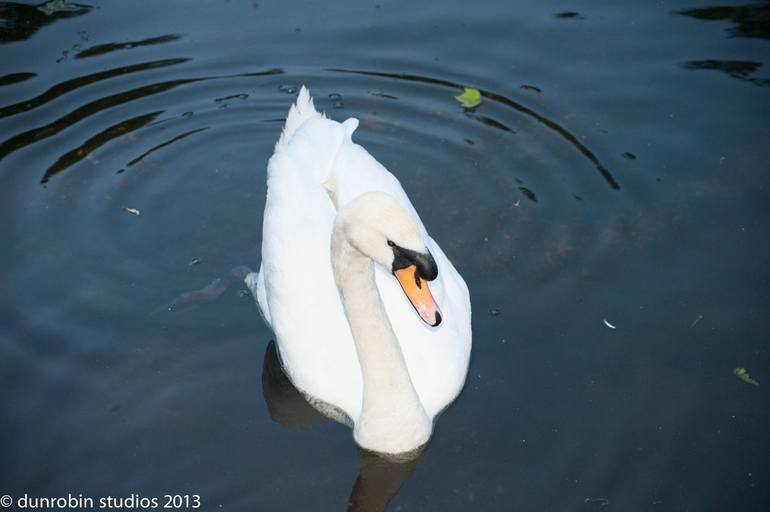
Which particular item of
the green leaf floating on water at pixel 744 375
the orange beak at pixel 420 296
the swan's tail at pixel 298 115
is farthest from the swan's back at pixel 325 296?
the green leaf floating on water at pixel 744 375

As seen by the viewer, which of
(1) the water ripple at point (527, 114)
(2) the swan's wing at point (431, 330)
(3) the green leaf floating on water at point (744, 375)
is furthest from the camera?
(1) the water ripple at point (527, 114)

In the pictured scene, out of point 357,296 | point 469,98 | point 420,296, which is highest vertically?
point 420,296

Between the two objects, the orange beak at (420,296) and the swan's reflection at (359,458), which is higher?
the orange beak at (420,296)

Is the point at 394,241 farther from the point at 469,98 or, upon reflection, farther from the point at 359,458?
the point at 469,98

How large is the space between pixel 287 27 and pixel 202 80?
1.31 metres

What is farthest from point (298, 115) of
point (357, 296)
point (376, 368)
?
point (376, 368)

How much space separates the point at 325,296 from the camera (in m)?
6.90

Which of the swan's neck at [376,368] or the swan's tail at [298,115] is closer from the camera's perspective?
the swan's neck at [376,368]

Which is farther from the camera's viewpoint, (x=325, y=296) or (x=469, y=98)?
(x=469, y=98)

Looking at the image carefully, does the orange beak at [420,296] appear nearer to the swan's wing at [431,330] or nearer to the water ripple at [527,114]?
the swan's wing at [431,330]

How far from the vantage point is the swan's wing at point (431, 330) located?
6.70 m

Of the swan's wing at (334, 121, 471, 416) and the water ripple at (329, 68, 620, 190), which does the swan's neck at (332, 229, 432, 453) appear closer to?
the swan's wing at (334, 121, 471, 416)

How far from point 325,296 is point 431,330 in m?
0.78

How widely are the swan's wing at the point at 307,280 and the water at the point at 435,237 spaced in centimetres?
38
